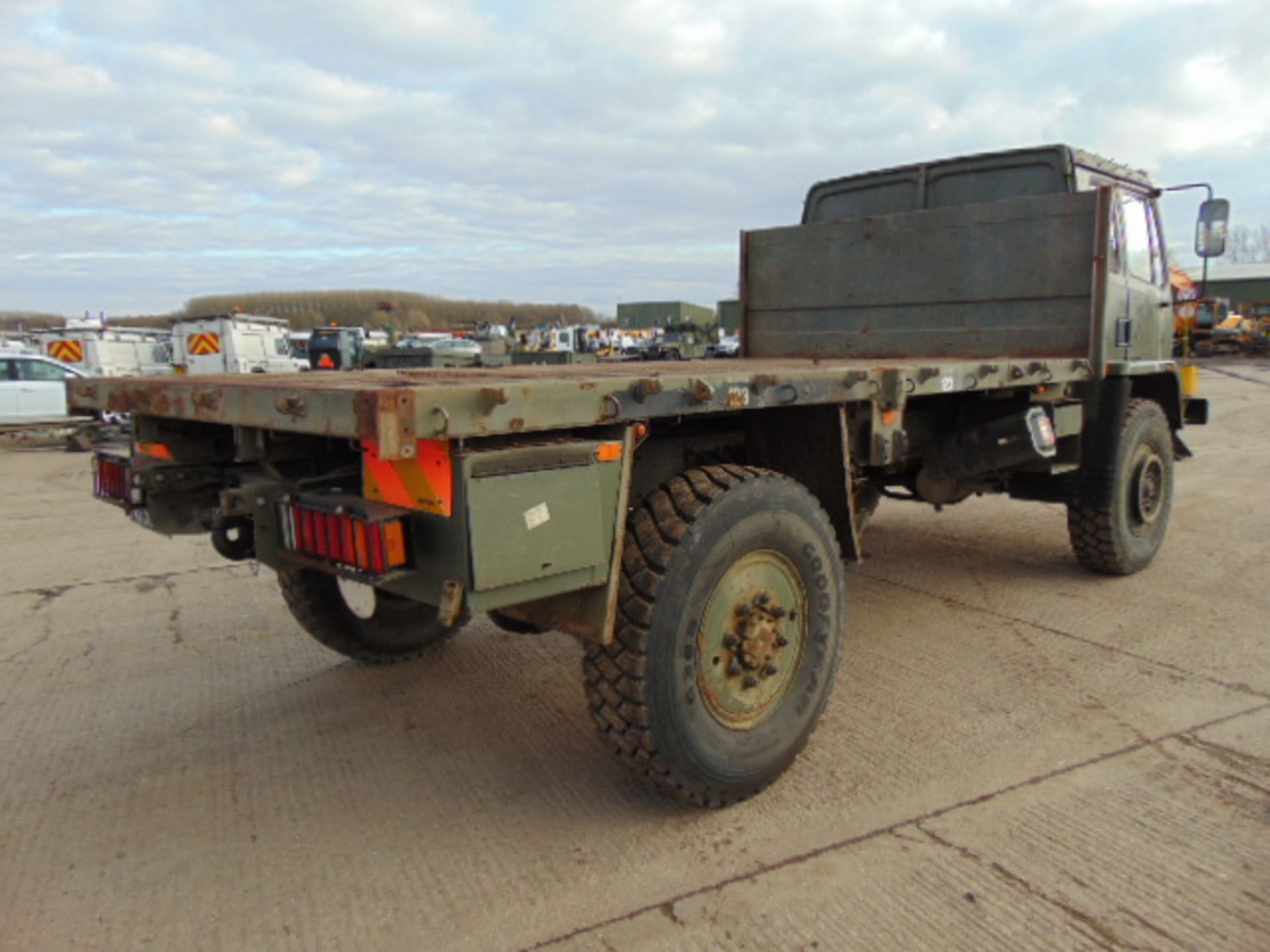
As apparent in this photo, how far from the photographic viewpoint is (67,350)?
22.5 meters

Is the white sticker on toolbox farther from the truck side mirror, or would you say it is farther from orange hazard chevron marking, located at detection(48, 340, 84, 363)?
orange hazard chevron marking, located at detection(48, 340, 84, 363)

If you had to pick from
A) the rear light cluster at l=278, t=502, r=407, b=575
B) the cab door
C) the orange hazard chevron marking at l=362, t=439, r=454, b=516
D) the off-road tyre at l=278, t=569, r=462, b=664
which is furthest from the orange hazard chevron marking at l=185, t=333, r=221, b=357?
the orange hazard chevron marking at l=362, t=439, r=454, b=516

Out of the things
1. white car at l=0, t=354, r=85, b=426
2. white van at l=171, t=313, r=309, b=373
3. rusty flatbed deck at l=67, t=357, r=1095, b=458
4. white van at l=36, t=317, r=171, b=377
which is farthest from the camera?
white van at l=171, t=313, r=309, b=373

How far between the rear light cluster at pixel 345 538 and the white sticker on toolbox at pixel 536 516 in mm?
343

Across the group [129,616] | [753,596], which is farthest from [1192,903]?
[129,616]

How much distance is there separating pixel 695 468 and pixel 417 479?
3.59 feet

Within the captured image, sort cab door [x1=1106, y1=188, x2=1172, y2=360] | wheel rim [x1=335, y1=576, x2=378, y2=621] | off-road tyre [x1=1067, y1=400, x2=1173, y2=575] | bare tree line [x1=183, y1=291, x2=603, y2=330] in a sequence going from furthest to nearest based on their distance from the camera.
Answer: bare tree line [x1=183, y1=291, x2=603, y2=330]
off-road tyre [x1=1067, y1=400, x2=1173, y2=575]
cab door [x1=1106, y1=188, x2=1172, y2=360]
wheel rim [x1=335, y1=576, x2=378, y2=621]

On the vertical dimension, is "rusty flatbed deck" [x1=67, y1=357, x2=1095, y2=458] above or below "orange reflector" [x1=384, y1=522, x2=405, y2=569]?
above

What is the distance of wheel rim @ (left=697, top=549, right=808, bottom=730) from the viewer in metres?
2.96

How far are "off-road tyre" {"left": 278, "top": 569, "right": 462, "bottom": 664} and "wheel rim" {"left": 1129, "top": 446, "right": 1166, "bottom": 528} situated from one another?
14.0 ft

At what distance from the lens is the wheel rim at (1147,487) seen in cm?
579

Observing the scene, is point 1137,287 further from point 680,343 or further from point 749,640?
point 680,343

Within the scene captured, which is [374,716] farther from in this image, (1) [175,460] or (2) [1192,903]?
(2) [1192,903]

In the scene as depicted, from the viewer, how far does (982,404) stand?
4844mm
